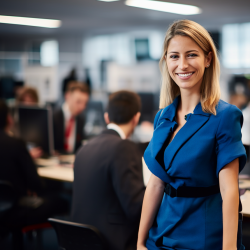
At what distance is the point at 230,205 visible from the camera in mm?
1105

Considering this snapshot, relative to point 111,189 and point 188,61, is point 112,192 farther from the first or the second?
point 188,61

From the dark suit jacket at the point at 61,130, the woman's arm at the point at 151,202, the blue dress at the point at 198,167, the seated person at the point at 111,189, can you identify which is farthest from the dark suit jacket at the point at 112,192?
the dark suit jacket at the point at 61,130

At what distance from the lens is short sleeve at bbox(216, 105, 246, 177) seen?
1.10 meters

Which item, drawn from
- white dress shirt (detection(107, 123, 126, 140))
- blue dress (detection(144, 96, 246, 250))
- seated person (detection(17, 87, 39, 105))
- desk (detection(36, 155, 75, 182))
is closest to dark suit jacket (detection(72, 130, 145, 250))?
white dress shirt (detection(107, 123, 126, 140))

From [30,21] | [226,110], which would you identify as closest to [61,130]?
[226,110]

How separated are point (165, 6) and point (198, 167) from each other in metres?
5.88

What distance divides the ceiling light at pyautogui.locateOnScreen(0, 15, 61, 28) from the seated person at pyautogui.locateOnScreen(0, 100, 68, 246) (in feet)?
19.3

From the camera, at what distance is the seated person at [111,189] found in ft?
5.87

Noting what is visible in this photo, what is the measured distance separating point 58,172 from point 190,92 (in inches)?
74.0

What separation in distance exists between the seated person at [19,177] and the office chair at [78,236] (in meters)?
0.88

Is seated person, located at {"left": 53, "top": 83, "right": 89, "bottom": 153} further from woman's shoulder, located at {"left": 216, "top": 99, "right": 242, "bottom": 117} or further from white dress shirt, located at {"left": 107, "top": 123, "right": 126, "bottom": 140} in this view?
woman's shoulder, located at {"left": 216, "top": 99, "right": 242, "bottom": 117}

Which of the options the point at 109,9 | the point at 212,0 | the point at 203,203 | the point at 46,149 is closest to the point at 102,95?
the point at 109,9

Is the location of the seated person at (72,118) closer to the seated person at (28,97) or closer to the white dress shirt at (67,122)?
the white dress shirt at (67,122)

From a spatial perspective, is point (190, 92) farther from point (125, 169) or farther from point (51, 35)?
point (51, 35)
